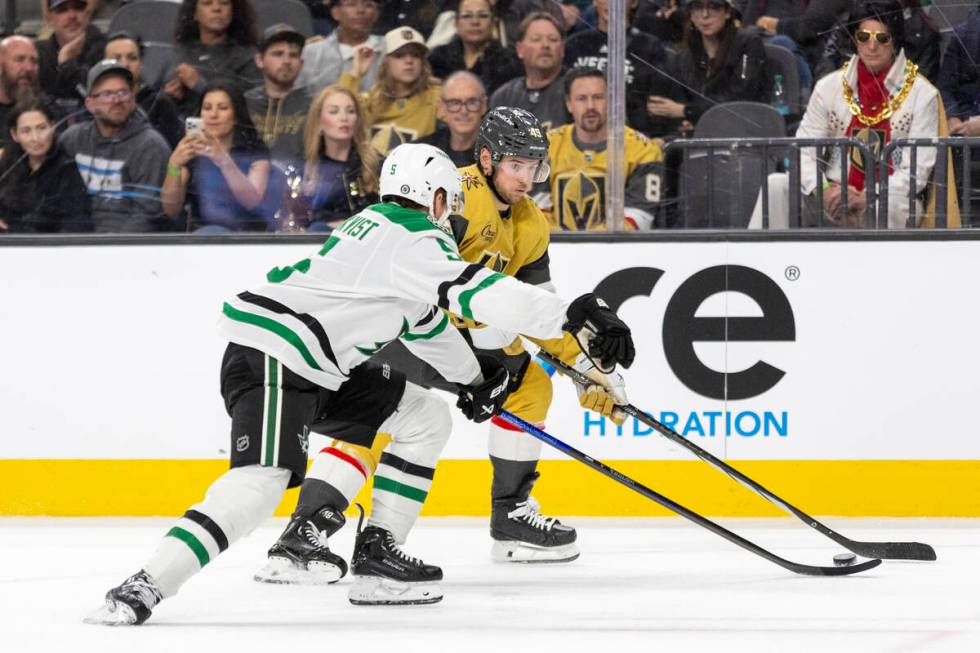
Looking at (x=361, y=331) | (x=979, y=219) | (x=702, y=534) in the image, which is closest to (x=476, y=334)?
(x=361, y=331)

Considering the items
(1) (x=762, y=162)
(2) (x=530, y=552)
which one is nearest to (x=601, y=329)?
(2) (x=530, y=552)

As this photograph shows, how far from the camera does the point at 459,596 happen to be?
10.8 ft

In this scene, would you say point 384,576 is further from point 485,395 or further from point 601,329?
point 601,329

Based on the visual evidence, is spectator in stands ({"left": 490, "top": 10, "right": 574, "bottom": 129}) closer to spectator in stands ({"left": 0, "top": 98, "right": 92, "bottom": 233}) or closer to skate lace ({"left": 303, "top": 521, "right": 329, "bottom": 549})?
spectator in stands ({"left": 0, "top": 98, "right": 92, "bottom": 233})

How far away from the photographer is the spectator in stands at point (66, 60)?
4.73 m

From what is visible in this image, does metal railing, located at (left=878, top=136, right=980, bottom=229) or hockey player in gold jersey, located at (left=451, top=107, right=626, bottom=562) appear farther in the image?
metal railing, located at (left=878, top=136, right=980, bottom=229)

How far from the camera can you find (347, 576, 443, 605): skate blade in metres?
3.14

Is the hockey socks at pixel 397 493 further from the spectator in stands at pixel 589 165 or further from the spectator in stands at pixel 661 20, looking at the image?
the spectator in stands at pixel 661 20

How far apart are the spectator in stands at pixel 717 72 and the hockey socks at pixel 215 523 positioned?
2.20 m

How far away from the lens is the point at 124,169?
4676mm

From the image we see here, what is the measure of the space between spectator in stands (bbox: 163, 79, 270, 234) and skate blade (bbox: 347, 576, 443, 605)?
5.73 feet

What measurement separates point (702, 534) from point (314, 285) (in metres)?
A: 1.71

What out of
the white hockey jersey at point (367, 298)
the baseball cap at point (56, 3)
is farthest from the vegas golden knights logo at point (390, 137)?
the white hockey jersey at point (367, 298)

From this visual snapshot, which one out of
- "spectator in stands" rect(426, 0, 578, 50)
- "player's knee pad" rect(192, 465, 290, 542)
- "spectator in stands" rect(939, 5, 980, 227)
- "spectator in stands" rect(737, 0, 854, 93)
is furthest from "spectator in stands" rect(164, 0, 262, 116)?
"spectator in stands" rect(939, 5, 980, 227)
